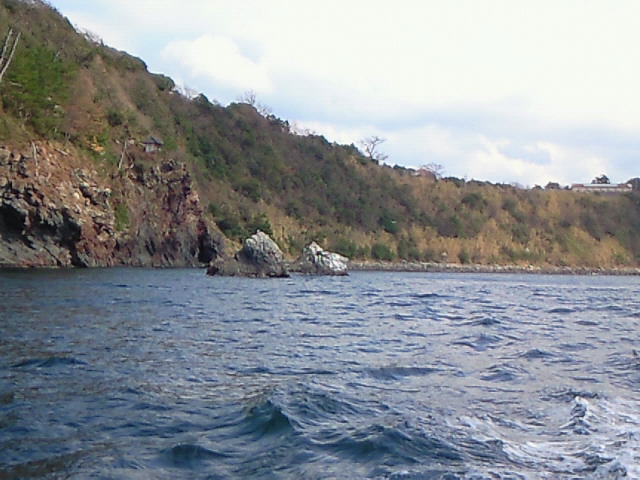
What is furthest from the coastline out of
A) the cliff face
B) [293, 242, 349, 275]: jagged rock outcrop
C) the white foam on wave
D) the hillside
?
the white foam on wave

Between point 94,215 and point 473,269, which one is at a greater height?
point 94,215

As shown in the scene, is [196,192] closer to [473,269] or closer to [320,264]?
[320,264]

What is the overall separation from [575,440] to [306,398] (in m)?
3.40

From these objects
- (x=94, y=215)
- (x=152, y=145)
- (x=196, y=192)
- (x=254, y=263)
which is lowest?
(x=254, y=263)

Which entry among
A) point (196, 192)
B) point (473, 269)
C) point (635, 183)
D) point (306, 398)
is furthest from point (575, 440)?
point (635, 183)

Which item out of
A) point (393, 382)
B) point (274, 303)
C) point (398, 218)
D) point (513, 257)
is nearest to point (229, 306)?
point (274, 303)

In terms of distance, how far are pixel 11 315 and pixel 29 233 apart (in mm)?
26274

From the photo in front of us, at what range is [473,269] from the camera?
87750mm

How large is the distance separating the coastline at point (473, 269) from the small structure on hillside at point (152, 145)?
23433 mm

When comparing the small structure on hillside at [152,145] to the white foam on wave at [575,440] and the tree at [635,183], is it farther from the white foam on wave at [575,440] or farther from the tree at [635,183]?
the tree at [635,183]

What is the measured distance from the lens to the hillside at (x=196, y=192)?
43656 millimetres

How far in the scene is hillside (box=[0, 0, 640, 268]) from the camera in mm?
43656

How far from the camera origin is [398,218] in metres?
96.2

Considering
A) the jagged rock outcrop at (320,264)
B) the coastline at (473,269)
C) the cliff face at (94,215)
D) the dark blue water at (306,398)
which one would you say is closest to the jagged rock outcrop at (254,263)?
the jagged rock outcrop at (320,264)
